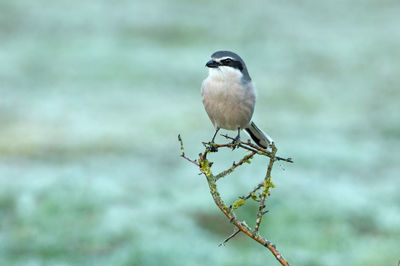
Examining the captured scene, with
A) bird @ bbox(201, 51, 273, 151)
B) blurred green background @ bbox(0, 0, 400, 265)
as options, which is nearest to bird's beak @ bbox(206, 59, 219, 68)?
bird @ bbox(201, 51, 273, 151)

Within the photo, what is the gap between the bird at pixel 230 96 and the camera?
6473 millimetres

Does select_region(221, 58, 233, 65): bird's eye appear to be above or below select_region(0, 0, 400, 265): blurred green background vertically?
below

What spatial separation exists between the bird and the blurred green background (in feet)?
15.4

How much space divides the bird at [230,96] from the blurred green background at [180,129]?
15.4 ft

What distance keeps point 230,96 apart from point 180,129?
12.4 metres

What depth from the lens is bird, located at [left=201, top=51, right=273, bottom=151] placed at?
6473 mm

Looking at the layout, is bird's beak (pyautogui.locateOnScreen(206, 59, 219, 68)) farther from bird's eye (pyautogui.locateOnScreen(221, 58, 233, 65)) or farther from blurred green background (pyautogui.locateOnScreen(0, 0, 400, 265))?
blurred green background (pyautogui.locateOnScreen(0, 0, 400, 265))

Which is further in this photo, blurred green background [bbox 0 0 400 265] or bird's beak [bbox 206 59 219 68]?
blurred green background [bbox 0 0 400 265]

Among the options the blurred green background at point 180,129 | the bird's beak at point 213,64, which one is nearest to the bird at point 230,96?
the bird's beak at point 213,64

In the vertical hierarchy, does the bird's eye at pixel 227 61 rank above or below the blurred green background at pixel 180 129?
below

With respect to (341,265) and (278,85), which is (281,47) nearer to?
(278,85)

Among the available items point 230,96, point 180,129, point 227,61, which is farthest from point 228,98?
point 180,129

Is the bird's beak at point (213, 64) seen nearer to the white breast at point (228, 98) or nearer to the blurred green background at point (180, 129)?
the white breast at point (228, 98)

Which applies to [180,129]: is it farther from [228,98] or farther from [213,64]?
[213,64]
